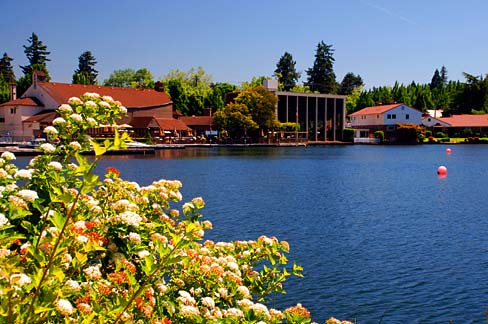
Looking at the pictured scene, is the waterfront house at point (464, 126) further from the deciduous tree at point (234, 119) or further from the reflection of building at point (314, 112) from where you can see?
the deciduous tree at point (234, 119)

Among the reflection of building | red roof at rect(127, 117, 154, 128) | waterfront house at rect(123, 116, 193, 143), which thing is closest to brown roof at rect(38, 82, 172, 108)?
red roof at rect(127, 117, 154, 128)

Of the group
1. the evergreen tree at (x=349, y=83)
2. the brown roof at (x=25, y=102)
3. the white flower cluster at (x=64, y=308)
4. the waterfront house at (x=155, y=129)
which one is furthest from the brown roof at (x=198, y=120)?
the white flower cluster at (x=64, y=308)

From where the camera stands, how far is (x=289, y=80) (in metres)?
164

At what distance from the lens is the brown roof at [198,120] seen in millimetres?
107375

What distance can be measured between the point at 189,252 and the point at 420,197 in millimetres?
27465

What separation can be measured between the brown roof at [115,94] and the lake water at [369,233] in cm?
5239

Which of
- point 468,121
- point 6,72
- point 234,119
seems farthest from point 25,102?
point 468,121

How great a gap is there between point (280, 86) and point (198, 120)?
46.8 metres

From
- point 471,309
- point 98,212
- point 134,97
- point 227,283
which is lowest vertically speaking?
point 471,309

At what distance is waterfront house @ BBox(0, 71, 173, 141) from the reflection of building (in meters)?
26.6

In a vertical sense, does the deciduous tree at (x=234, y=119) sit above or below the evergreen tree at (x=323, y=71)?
below

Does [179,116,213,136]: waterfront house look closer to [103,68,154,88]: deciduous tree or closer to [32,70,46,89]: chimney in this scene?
[32,70,46,89]: chimney

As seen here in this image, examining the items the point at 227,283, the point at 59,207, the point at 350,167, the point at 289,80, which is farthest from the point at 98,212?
the point at 289,80

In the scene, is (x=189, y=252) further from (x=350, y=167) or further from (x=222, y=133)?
(x=222, y=133)
